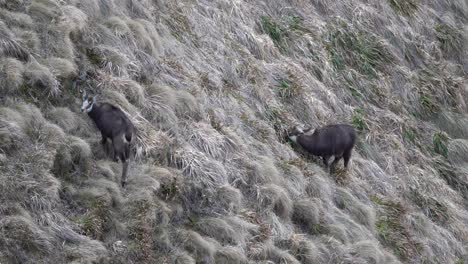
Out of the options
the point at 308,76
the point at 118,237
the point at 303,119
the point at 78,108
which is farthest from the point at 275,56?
the point at 118,237

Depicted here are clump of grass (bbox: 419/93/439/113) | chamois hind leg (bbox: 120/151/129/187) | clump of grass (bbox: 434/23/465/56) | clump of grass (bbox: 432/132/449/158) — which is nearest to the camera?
chamois hind leg (bbox: 120/151/129/187)

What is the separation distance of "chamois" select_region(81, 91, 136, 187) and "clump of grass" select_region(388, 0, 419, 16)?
1167 centimetres

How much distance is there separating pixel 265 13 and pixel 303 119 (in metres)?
3.39

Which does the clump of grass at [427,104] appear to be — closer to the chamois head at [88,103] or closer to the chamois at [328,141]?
the chamois at [328,141]

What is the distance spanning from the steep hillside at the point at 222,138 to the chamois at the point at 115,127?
17 centimetres

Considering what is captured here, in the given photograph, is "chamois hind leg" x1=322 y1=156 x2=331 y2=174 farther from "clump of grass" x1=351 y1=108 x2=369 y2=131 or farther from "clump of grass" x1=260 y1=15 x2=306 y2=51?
"clump of grass" x1=260 y1=15 x2=306 y2=51

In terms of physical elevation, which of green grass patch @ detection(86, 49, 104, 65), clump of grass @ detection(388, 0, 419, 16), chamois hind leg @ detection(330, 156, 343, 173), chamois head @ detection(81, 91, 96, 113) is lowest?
clump of grass @ detection(388, 0, 419, 16)

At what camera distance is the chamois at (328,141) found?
15023 millimetres

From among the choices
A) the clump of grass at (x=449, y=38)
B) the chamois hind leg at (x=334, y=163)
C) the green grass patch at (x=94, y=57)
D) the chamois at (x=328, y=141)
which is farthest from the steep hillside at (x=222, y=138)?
the clump of grass at (x=449, y=38)

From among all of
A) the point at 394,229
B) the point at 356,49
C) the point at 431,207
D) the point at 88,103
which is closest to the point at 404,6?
the point at 356,49

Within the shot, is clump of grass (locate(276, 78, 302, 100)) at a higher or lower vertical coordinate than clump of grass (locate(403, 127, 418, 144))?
higher

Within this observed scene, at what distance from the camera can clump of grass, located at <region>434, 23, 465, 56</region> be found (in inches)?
888

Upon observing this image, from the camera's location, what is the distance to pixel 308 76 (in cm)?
1742

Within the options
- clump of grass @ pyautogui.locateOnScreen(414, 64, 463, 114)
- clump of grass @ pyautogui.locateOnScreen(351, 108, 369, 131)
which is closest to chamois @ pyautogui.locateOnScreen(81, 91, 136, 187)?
clump of grass @ pyautogui.locateOnScreen(351, 108, 369, 131)
